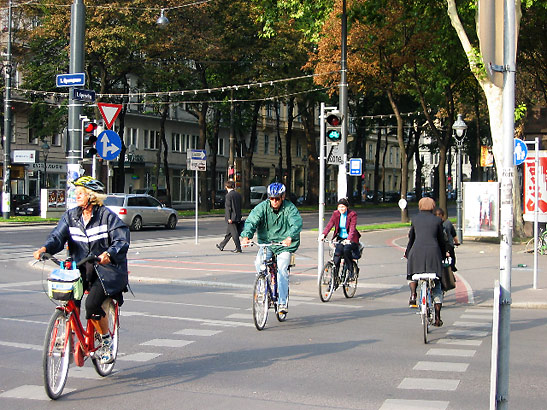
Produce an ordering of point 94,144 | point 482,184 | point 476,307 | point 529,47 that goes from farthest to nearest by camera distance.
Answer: point 529,47
point 482,184
point 94,144
point 476,307

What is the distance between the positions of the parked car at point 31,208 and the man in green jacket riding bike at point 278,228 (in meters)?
36.7

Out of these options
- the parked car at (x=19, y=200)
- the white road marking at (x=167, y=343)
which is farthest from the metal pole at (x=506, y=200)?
the parked car at (x=19, y=200)

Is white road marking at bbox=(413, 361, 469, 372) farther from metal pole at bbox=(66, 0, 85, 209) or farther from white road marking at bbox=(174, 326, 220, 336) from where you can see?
metal pole at bbox=(66, 0, 85, 209)

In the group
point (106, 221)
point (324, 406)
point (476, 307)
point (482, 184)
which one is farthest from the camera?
point (482, 184)

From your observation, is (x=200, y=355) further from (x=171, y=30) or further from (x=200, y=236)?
(x=171, y=30)

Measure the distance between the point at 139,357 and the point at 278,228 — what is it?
2.76 m

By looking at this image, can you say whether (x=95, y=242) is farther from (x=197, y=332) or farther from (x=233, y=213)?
(x=233, y=213)

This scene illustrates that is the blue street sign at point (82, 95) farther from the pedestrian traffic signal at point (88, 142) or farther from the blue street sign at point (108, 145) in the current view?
the blue street sign at point (108, 145)

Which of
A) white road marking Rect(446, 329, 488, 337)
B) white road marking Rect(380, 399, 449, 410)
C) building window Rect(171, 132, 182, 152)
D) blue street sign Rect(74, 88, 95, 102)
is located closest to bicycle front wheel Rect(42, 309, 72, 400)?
white road marking Rect(380, 399, 449, 410)

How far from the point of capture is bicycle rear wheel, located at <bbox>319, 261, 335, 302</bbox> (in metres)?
12.8

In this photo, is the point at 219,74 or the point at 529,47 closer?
the point at 529,47

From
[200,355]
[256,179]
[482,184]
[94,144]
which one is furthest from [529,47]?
[256,179]

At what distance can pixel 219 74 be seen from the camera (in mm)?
45875

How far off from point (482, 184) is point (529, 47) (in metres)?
10.5
